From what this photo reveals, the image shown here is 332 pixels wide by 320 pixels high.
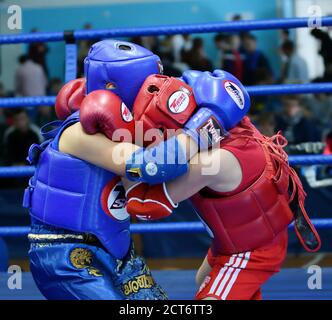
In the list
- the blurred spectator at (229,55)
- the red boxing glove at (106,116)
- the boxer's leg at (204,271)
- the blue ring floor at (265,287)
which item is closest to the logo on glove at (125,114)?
the red boxing glove at (106,116)

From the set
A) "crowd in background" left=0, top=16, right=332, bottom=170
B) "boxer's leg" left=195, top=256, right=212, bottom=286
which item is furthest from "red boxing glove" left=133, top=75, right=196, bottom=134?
"crowd in background" left=0, top=16, right=332, bottom=170

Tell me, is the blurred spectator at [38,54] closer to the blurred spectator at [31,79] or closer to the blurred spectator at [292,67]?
the blurred spectator at [31,79]

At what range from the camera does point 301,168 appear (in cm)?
530

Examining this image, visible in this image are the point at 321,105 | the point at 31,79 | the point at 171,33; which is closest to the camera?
the point at 171,33

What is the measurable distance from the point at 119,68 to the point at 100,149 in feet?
0.92

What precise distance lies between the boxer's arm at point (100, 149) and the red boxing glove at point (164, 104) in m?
0.12

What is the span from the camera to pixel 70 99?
9.70 ft

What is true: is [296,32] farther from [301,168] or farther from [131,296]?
[131,296]

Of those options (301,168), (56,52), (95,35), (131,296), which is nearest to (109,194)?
(131,296)

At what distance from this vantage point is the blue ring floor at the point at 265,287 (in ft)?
11.8

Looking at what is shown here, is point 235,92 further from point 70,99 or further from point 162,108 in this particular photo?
point 70,99

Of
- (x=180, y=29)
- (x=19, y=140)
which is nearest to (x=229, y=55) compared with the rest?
(x=19, y=140)

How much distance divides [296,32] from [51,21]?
3.04m

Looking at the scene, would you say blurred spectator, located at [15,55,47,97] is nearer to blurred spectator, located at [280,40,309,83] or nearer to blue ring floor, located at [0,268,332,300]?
blurred spectator, located at [280,40,309,83]
